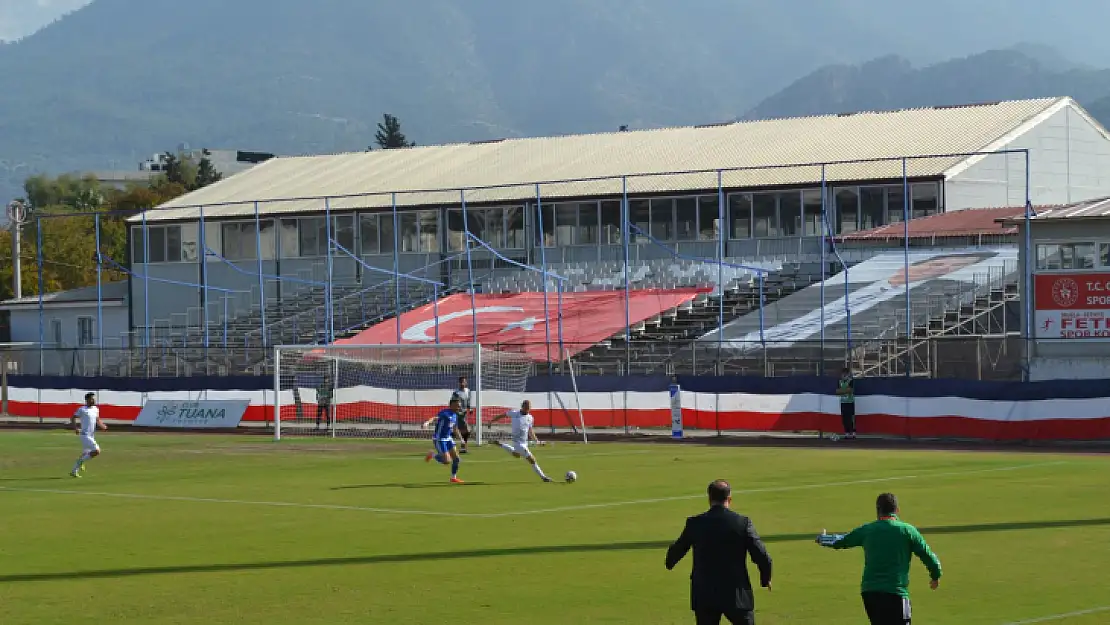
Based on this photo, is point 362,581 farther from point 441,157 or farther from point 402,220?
point 441,157

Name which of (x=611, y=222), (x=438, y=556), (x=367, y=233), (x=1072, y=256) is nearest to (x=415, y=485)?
(x=438, y=556)

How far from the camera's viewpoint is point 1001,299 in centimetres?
5309

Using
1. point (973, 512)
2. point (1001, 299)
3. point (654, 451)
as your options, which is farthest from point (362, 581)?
point (1001, 299)

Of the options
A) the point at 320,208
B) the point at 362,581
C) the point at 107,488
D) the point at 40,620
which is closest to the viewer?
the point at 40,620

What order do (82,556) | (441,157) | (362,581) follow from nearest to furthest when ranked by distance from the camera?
(362,581), (82,556), (441,157)

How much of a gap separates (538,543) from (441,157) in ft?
208

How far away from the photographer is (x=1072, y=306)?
44.6 metres

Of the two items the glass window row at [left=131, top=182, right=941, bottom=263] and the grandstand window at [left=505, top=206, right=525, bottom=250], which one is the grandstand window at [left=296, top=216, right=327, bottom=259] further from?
the grandstand window at [left=505, top=206, right=525, bottom=250]

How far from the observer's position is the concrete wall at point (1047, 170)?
207 ft

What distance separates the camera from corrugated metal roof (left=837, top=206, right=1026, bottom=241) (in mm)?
56719

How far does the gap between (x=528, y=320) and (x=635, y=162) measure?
1422 centimetres

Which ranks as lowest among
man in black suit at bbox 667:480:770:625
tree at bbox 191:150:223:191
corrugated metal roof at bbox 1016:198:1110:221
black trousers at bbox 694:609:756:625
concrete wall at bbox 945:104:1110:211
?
black trousers at bbox 694:609:756:625

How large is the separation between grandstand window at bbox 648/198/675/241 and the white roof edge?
1230 centimetres

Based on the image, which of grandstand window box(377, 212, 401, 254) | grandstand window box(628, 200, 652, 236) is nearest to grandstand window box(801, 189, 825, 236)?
grandstand window box(628, 200, 652, 236)
